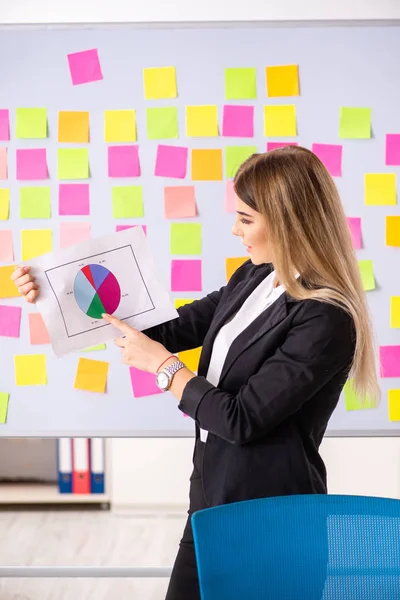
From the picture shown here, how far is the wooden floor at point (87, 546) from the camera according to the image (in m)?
2.83

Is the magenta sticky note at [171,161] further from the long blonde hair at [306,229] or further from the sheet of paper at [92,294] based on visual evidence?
the long blonde hair at [306,229]

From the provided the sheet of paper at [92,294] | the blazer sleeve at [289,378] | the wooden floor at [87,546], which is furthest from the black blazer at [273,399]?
the wooden floor at [87,546]

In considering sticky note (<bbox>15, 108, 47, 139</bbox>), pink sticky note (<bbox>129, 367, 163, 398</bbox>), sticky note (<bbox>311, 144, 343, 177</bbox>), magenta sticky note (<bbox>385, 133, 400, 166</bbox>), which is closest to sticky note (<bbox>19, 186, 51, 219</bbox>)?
sticky note (<bbox>15, 108, 47, 139</bbox>)

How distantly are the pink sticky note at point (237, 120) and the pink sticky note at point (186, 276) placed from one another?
0.40m

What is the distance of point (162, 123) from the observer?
217 cm

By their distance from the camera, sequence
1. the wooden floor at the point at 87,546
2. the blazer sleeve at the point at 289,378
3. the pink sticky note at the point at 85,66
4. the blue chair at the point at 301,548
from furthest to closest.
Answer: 1. the wooden floor at the point at 87,546
2. the pink sticky note at the point at 85,66
3. the blazer sleeve at the point at 289,378
4. the blue chair at the point at 301,548

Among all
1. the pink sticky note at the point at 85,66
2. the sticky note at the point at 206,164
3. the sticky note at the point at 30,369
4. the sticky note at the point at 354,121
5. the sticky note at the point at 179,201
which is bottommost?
the sticky note at the point at 30,369

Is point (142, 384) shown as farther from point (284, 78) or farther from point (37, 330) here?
point (284, 78)

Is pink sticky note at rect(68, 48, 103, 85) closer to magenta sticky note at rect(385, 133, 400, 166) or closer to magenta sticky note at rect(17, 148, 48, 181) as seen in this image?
magenta sticky note at rect(17, 148, 48, 181)

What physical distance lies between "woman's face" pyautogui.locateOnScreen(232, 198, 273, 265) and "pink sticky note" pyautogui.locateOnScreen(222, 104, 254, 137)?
792mm

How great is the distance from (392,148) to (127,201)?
0.81m

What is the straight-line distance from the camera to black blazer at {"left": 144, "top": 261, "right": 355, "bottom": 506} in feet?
4.32

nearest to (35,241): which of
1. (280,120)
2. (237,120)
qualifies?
(237,120)

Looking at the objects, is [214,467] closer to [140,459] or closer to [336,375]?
[336,375]
